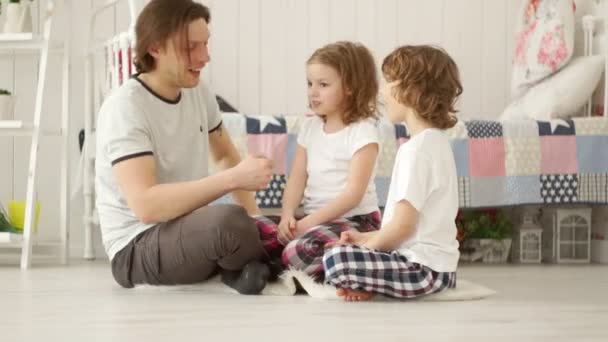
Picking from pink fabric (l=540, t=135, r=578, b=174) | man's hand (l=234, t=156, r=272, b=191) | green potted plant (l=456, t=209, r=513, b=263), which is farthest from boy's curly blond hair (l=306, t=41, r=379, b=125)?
green potted plant (l=456, t=209, r=513, b=263)

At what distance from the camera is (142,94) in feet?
7.42

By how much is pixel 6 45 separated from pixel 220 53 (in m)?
0.93

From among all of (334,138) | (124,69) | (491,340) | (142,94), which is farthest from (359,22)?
(491,340)

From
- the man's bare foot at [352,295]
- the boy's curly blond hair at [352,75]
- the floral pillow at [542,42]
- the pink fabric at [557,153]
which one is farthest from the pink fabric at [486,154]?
the man's bare foot at [352,295]

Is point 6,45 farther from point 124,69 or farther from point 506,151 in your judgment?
point 506,151

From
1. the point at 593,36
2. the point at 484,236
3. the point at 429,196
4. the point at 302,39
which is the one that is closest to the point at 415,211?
the point at 429,196

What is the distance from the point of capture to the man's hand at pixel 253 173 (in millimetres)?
2084

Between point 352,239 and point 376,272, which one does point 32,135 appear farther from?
point 376,272

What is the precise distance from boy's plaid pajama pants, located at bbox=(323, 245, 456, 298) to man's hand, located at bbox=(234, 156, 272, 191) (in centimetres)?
21

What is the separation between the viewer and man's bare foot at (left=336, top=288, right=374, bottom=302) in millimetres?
2145

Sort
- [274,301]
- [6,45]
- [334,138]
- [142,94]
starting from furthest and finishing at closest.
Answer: [6,45] → [334,138] → [142,94] → [274,301]

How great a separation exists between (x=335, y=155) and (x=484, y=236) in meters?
1.16

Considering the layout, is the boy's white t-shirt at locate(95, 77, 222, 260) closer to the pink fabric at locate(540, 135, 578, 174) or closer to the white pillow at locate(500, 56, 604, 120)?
the pink fabric at locate(540, 135, 578, 174)

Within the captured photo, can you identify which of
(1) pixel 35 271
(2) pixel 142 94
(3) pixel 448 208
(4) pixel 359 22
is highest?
(4) pixel 359 22
